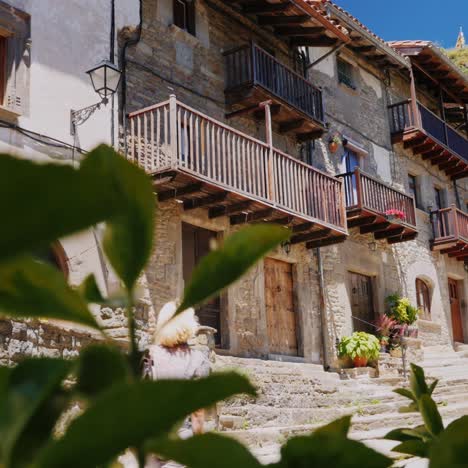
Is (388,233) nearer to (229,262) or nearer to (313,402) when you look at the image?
(313,402)

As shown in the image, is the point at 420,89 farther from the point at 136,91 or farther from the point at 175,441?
the point at 175,441

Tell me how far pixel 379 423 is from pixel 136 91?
5.64 metres

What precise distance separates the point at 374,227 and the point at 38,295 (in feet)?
46.3

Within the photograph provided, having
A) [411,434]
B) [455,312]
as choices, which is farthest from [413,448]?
[455,312]

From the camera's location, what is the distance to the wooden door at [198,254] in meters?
10.7

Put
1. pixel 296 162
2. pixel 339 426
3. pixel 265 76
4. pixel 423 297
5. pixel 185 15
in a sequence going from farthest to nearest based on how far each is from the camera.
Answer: pixel 423 297 → pixel 265 76 → pixel 185 15 → pixel 296 162 → pixel 339 426

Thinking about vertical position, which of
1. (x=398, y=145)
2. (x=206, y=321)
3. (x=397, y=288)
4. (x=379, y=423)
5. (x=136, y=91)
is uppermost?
(x=398, y=145)

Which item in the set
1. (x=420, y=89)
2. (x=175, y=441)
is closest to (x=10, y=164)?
(x=175, y=441)

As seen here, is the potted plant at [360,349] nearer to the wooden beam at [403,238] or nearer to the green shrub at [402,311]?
the green shrub at [402,311]

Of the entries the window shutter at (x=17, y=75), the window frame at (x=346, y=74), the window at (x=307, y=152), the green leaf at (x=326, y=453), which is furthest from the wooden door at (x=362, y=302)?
the green leaf at (x=326, y=453)

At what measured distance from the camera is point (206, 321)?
1076cm

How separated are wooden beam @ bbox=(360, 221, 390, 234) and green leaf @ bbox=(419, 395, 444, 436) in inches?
533

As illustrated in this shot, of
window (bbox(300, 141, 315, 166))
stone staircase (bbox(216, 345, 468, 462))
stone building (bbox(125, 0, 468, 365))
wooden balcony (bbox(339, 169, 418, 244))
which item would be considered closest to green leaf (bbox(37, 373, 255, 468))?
stone staircase (bbox(216, 345, 468, 462))

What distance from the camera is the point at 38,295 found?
1.08 feet
